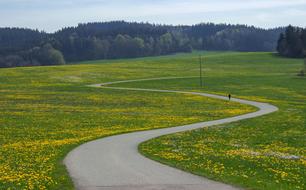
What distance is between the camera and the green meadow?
2109 cm

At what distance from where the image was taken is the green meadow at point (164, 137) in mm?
21094

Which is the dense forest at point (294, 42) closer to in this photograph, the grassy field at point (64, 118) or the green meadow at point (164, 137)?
the green meadow at point (164, 137)

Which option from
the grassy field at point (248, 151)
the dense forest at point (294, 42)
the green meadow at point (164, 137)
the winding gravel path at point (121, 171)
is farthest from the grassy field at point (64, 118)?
the dense forest at point (294, 42)

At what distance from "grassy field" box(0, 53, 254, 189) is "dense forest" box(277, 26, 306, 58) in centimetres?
7776

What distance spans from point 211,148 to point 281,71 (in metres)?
115

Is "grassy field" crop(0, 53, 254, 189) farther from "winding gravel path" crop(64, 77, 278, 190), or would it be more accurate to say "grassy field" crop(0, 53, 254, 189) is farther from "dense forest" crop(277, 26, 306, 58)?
"dense forest" crop(277, 26, 306, 58)

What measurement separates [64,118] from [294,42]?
140 metres

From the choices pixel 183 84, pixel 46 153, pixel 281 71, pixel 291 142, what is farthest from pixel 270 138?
pixel 281 71

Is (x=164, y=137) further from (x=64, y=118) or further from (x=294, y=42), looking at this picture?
(x=294, y=42)

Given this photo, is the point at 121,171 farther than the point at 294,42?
No

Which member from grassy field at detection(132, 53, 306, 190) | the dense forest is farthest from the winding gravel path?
the dense forest

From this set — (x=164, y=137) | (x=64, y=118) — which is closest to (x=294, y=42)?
(x=64, y=118)

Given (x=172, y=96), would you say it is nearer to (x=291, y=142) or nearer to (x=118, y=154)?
(x=291, y=142)

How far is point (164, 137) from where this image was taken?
113 ft
